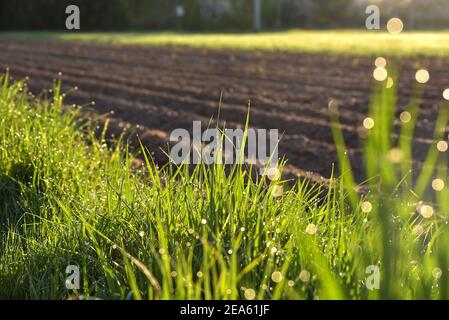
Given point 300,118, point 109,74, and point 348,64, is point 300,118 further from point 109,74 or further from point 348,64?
point 348,64

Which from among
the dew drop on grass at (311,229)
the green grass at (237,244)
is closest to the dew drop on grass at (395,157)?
the green grass at (237,244)

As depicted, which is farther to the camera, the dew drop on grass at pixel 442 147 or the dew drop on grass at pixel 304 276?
the dew drop on grass at pixel 442 147

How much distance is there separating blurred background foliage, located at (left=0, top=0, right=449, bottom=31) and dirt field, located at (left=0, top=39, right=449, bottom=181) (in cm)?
2101

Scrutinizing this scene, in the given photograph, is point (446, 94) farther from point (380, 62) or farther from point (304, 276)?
point (304, 276)

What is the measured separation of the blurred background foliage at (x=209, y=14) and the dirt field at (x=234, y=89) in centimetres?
2101

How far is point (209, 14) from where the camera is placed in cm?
4609

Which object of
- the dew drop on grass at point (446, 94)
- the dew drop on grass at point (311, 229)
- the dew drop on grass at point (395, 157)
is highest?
the dew drop on grass at point (395, 157)

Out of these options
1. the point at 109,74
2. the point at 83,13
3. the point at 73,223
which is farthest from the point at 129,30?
the point at 73,223

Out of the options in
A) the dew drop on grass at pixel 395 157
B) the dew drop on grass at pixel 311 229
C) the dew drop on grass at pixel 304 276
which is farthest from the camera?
the dew drop on grass at pixel 311 229

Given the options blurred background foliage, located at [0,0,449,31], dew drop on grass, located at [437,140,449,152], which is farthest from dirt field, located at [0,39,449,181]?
blurred background foliage, located at [0,0,449,31]

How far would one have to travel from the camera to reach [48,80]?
13250mm

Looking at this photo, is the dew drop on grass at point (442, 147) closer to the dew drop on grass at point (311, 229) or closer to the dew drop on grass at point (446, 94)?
the dew drop on grass at point (446, 94)

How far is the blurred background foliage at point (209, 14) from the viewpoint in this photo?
132 ft
